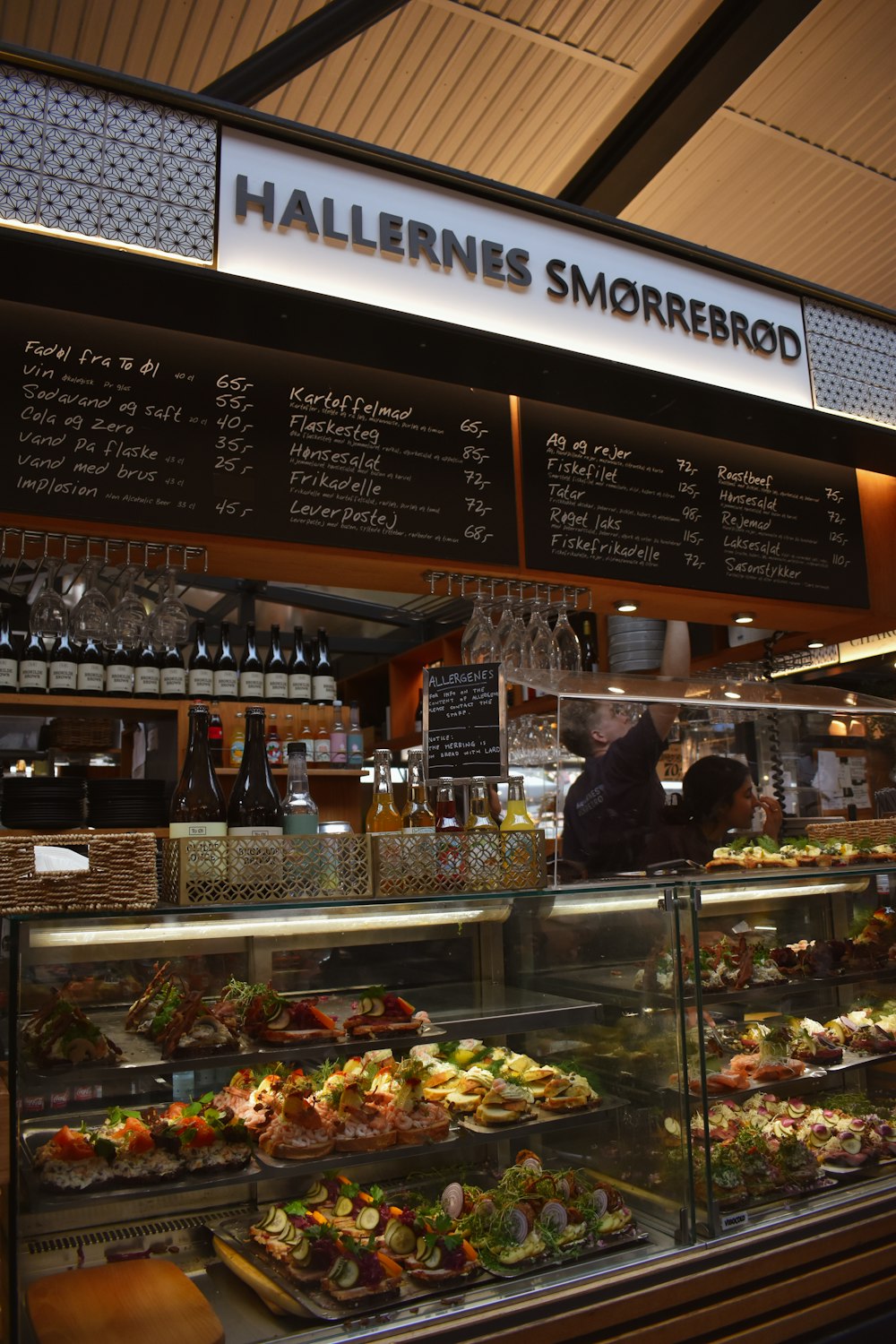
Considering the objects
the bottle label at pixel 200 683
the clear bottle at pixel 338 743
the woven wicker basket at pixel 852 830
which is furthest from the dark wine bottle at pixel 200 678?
the woven wicker basket at pixel 852 830

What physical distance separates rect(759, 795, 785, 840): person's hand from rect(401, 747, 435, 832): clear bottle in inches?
57.3

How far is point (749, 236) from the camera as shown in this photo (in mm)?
5109

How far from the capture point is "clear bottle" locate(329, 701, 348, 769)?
6.41 meters

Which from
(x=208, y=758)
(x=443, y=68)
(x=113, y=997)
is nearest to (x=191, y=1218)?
(x=113, y=997)

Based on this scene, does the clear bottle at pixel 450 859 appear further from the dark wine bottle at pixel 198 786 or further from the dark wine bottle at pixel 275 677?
the dark wine bottle at pixel 275 677

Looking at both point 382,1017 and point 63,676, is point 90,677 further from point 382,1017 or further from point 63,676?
point 382,1017

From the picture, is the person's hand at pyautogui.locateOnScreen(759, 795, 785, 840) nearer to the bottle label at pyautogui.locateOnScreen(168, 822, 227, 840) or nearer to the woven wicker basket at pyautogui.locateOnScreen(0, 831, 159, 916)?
the bottle label at pyautogui.locateOnScreen(168, 822, 227, 840)

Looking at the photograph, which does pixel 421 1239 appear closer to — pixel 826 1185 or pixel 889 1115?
pixel 826 1185

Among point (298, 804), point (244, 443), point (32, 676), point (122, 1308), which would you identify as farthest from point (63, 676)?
point (122, 1308)

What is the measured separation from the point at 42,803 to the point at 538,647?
1706 millimetres

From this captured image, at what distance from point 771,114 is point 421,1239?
4572 mm

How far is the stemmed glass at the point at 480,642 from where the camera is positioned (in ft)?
11.2

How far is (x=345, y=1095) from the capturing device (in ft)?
7.78

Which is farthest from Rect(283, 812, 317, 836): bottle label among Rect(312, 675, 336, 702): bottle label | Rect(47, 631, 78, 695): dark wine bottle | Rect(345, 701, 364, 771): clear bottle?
Rect(312, 675, 336, 702): bottle label
